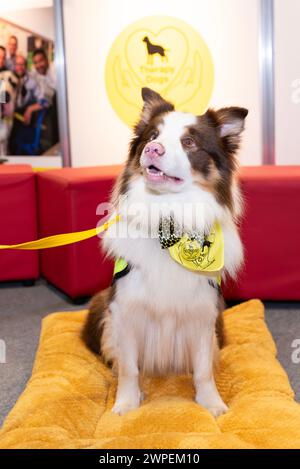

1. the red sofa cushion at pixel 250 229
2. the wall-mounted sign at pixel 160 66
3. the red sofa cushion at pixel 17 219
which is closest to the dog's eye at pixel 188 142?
the red sofa cushion at pixel 250 229

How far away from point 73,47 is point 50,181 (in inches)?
57.1

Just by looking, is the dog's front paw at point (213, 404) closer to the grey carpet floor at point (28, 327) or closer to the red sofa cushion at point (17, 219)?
the grey carpet floor at point (28, 327)

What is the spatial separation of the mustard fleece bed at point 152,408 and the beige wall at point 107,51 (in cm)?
220

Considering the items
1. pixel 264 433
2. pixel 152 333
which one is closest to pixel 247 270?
pixel 152 333

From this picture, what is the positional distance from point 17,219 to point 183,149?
7.42 feet

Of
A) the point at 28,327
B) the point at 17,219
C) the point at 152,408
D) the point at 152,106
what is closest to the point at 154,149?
the point at 152,106

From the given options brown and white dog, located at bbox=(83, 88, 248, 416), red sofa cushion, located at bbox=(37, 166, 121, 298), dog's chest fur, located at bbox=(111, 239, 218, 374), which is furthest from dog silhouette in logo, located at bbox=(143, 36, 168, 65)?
dog's chest fur, located at bbox=(111, 239, 218, 374)

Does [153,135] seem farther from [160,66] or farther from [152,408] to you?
[160,66]

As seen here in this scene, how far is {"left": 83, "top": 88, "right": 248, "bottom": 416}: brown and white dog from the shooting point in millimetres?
2064

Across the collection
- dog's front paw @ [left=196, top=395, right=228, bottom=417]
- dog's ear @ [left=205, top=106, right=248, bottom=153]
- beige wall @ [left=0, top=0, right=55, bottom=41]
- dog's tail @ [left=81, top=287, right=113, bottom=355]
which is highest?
beige wall @ [left=0, top=0, right=55, bottom=41]

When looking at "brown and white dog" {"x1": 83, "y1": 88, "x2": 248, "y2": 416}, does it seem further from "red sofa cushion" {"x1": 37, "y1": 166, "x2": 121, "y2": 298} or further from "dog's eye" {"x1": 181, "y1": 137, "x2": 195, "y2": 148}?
"red sofa cushion" {"x1": 37, "y1": 166, "x2": 121, "y2": 298}

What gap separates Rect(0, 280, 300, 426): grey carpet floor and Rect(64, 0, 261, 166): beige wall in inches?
50.9

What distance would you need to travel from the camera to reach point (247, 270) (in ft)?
11.6
